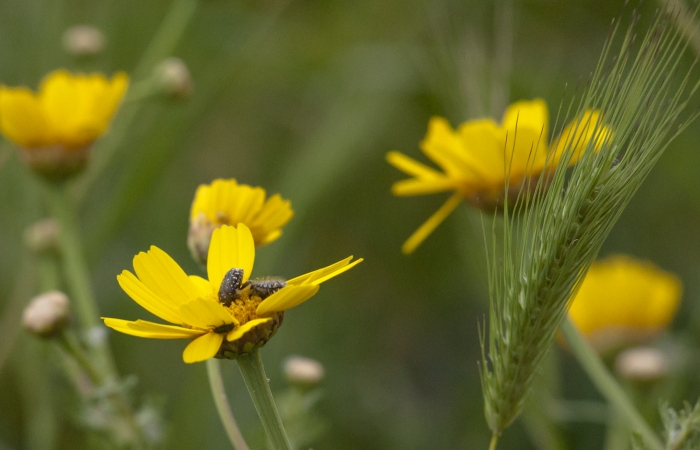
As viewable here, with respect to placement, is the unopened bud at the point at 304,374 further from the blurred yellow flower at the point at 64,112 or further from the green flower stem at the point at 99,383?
the blurred yellow flower at the point at 64,112

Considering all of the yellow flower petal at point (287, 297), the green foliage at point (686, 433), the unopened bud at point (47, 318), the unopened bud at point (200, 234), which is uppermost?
the unopened bud at point (47, 318)

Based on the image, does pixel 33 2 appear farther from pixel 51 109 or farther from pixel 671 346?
pixel 671 346

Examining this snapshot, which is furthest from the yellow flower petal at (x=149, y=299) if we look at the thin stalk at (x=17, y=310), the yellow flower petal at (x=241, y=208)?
the thin stalk at (x=17, y=310)

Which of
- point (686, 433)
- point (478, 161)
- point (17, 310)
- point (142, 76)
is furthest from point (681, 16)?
point (17, 310)

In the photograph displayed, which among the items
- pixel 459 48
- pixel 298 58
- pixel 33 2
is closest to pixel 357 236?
pixel 298 58

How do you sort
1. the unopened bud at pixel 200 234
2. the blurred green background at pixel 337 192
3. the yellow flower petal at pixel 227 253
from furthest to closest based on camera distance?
the blurred green background at pixel 337 192 → the unopened bud at pixel 200 234 → the yellow flower petal at pixel 227 253

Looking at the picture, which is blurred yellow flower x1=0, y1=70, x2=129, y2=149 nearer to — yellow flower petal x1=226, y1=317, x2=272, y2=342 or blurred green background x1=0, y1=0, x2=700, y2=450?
blurred green background x1=0, y1=0, x2=700, y2=450

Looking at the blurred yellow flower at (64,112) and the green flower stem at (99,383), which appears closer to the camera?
Answer: the green flower stem at (99,383)
